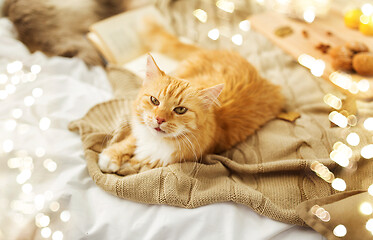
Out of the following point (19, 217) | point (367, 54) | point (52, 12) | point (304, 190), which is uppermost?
point (367, 54)

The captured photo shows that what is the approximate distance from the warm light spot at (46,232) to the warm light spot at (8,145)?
14.8 inches

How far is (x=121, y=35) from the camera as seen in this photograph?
1813 mm

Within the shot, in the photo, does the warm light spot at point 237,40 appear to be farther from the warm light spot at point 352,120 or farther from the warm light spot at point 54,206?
the warm light spot at point 54,206

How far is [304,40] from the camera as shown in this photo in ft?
5.92

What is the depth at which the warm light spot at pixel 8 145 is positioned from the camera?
1104 mm

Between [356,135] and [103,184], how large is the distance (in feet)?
3.63

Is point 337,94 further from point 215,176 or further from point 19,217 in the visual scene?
point 19,217

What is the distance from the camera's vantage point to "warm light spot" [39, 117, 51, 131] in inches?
49.0

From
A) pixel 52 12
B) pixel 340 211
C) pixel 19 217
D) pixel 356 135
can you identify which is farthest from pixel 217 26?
pixel 19 217

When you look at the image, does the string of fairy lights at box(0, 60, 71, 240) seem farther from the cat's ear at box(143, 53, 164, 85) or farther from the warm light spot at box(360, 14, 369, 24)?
the warm light spot at box(360, 14, 369, 24)

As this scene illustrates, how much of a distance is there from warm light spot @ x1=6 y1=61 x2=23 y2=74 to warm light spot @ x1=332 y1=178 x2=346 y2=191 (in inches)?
65.1

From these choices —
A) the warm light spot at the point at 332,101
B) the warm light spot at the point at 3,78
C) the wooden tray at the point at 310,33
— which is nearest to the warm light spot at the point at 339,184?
the warm light spot at the point at 332,101

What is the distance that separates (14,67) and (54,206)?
0.91 metres

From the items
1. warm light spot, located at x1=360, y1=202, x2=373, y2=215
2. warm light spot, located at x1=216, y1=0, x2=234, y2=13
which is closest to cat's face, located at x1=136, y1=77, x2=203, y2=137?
warm light spot, located at x1=360, y1=202, x2=373, y2=215
